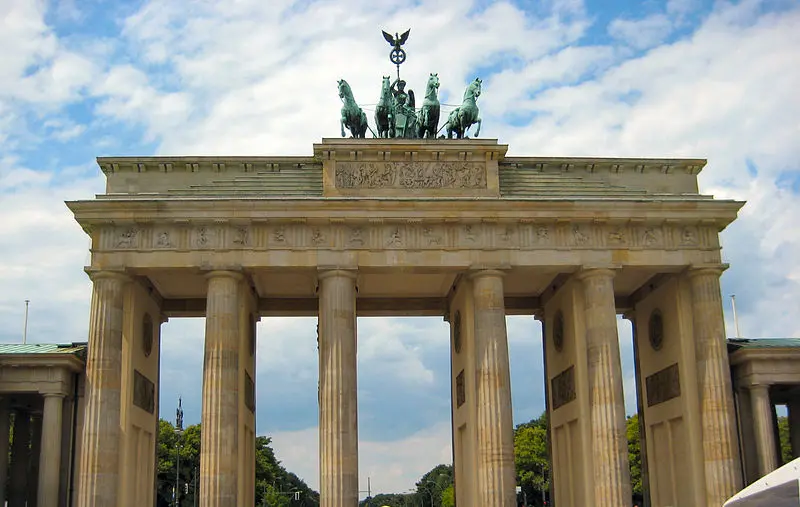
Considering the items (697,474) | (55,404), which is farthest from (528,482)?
(55,404)

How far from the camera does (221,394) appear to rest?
122 ft

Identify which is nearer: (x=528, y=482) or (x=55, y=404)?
(x=55, y=404)

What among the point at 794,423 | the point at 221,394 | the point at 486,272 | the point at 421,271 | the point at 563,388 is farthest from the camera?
the point at 794,423

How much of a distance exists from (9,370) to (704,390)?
29572 mm

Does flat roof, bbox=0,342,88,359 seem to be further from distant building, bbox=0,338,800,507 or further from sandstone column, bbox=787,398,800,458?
sandstone column, bbox=787,398,800,458

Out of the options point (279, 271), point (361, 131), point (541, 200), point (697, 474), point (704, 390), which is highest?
point (361, 131)

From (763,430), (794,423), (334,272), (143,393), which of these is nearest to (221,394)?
(334,272)

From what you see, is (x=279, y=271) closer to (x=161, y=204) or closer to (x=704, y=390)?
(x=161, y=204)

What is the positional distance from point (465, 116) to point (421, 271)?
25.5 feet

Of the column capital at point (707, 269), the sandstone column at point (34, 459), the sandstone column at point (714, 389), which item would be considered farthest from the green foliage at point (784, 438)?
the sandstone column at point (34, 459)

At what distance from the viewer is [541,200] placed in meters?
39.1

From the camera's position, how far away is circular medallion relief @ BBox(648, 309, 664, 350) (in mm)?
43375

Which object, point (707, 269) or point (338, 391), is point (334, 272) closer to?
point (338, 391)

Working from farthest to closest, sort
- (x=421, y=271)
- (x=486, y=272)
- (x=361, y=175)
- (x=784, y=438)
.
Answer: (x=784, y=438), (x=361, y=175), (x=421, y=271), (x=486, y=272)
